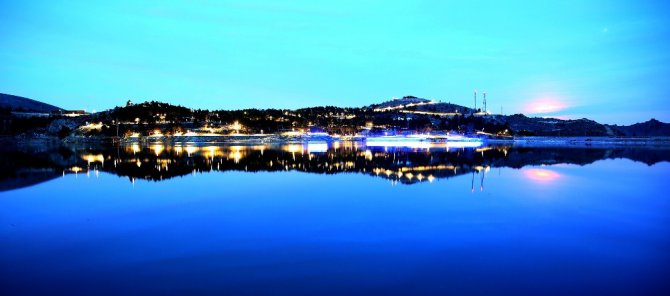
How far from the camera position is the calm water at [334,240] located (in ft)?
28.0

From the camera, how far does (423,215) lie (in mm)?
15242

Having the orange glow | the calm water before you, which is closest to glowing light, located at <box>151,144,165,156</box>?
the calm water

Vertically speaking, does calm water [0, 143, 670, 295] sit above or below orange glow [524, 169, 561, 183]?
below

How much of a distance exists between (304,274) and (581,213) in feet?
40.2

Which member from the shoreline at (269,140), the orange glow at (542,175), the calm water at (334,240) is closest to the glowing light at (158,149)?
the shoreline at (269,140)

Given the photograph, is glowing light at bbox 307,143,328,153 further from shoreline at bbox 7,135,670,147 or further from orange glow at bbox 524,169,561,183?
orange glow at bbox 524,169,561,183

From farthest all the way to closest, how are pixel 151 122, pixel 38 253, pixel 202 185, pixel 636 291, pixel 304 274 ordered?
pixel 151 122 → pixel 202 185 → pixel 38 253 → pixel 304 274 → pixel 636 291

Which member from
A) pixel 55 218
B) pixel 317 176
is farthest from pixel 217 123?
pixel 55 218

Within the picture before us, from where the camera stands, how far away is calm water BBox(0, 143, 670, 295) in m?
8.55

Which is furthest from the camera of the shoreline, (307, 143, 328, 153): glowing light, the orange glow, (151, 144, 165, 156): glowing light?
the shoreline

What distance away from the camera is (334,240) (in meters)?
11.8

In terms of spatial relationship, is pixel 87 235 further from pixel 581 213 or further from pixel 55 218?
pixel 581 213

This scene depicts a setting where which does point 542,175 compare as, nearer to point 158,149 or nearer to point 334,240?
point 334,240

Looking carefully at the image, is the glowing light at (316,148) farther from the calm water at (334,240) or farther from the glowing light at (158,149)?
the calm water at (334,240)
